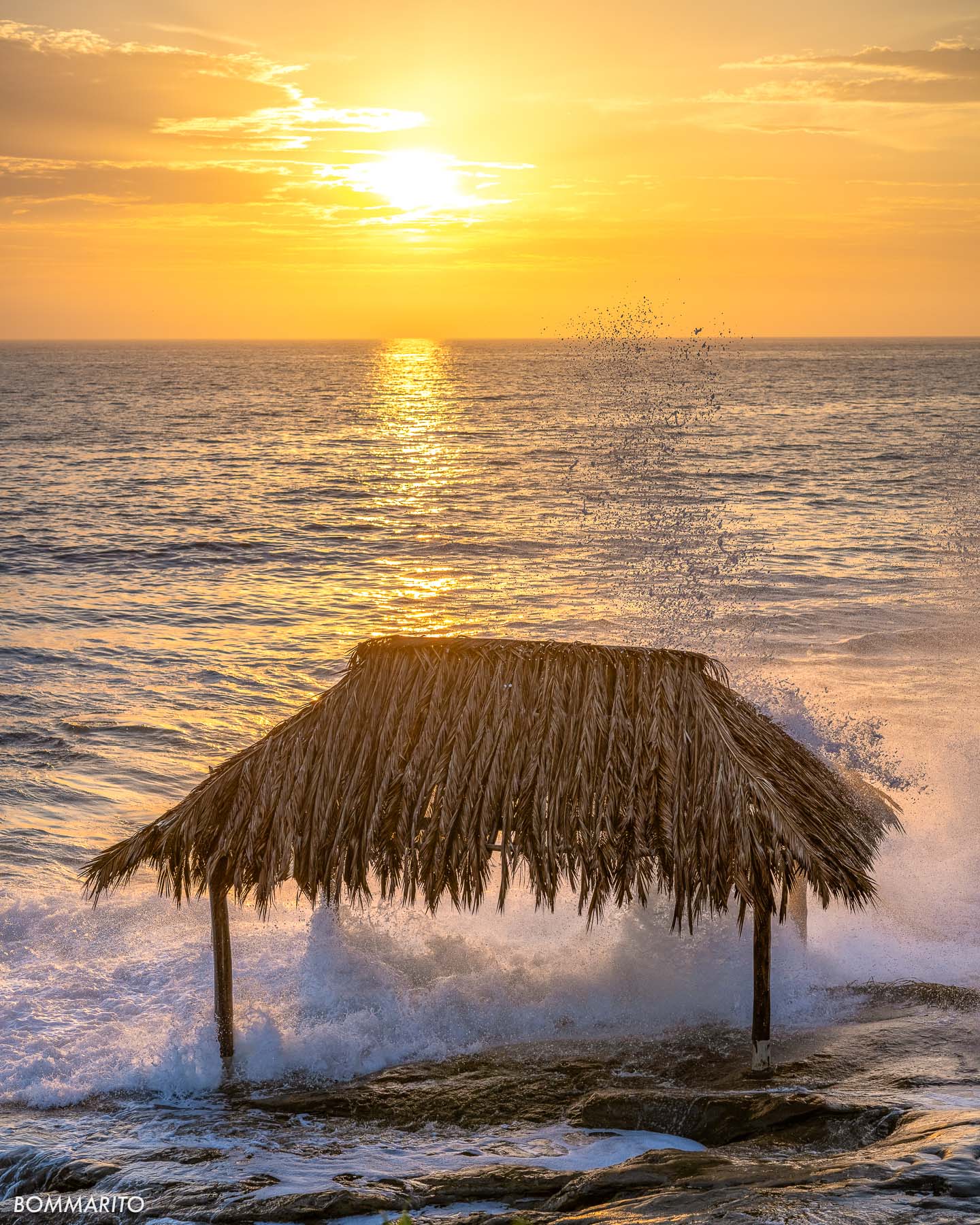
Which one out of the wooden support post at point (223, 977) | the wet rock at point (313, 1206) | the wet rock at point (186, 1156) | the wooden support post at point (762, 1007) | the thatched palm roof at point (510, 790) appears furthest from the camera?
the wooden support post at point (223, 977)

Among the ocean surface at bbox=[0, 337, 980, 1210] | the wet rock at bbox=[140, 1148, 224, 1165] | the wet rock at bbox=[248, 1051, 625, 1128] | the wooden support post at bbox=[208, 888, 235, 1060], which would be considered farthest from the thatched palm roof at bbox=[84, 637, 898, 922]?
the ocean surface at bbox=[0, 337, 980, 1210]

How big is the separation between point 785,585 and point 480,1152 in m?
22.9

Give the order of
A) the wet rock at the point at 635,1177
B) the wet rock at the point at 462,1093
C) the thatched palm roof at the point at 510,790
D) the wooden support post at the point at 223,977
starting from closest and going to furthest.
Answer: the wet rock at the point at 635,1177 < the thatched palm roof at the point at 510,790 < the wet rock at the point at 462,1093 < the wooden support post at the point at 223,977

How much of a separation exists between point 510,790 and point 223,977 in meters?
2.86

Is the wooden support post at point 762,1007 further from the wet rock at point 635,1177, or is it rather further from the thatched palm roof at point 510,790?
the wet rock at point 635,1177

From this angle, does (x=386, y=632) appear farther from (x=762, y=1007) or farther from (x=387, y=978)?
(x=762, y=1007)

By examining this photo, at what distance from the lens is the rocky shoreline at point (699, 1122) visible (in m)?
5.32

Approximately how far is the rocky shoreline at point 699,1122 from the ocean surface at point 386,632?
0.39 meters

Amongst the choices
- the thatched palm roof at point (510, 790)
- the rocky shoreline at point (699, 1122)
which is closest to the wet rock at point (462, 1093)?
the rocky shoreline at point (699, 1122)

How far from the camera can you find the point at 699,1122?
7070 mm

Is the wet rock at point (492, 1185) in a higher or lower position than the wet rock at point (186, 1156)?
higher

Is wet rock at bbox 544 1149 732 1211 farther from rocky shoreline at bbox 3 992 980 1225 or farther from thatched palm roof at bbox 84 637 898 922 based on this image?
thatched palm roof at bbox 84 637 898 922

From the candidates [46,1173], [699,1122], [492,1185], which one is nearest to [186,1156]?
[46,1173]

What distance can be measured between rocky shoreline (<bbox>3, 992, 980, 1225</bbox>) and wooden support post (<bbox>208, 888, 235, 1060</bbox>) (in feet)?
1.24
